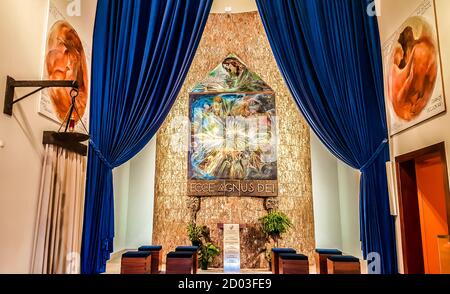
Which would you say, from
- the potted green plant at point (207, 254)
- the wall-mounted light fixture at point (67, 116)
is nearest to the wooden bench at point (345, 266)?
the wall-mounted light fixture at point (67, 116)

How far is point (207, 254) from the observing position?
19.9ft

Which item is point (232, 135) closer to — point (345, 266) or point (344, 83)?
point (344, 83)

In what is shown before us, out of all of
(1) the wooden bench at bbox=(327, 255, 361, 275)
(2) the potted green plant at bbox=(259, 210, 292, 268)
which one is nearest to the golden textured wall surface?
(2) the potted green plant at bbox=(259, 210, 292, 268)

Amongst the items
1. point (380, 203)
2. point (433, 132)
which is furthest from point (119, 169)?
point (433, 132)

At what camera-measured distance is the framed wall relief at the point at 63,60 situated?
9.51 feet

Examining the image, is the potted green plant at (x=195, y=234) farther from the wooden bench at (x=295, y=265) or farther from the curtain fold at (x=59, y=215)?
the curtain fold at (x=59, y=215)

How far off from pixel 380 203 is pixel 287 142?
10.6 ft

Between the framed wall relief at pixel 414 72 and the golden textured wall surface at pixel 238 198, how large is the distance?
3.00 meters

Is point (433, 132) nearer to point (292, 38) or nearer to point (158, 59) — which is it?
point (292, 38)

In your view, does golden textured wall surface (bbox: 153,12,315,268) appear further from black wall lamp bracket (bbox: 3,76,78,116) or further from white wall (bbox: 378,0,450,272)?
black wall lamp bracket (bbox: 3,76,78,116)

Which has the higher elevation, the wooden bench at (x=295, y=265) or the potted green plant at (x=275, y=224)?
the potted green plant at (x=275, y=224)

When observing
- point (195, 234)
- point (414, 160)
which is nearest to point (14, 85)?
point (414, 160)

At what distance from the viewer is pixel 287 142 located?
6656mm

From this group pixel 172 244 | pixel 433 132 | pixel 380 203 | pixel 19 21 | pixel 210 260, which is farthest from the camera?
pixel 172 244
